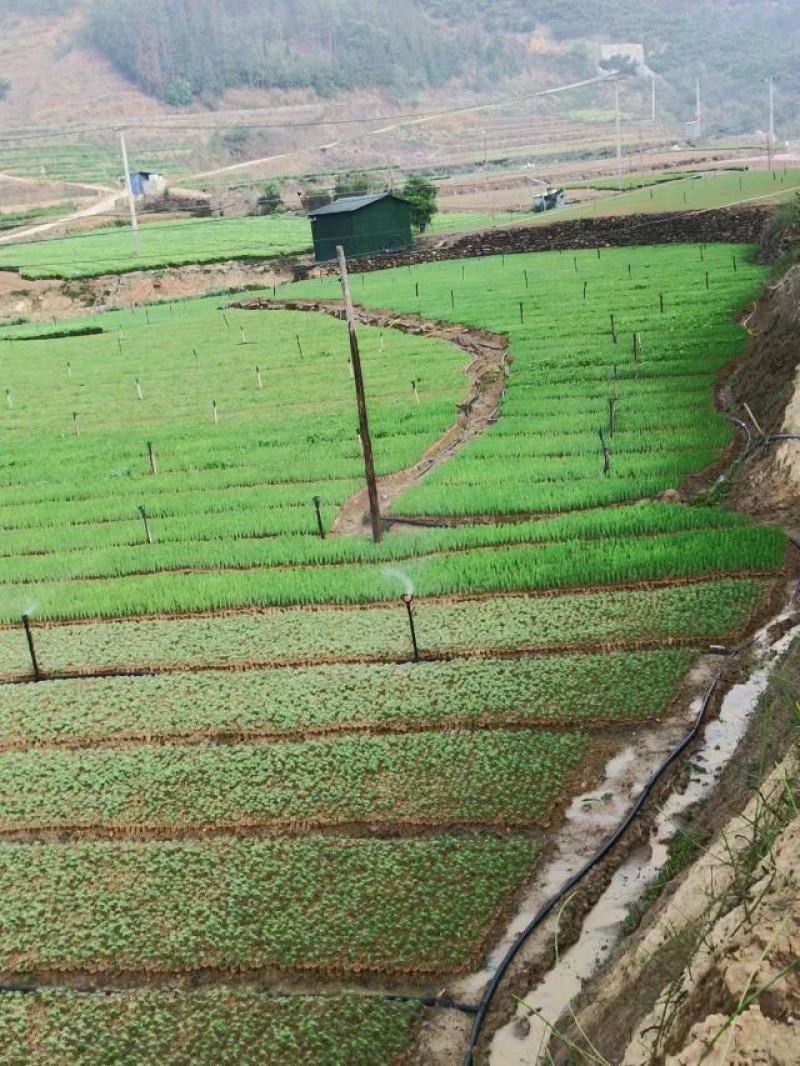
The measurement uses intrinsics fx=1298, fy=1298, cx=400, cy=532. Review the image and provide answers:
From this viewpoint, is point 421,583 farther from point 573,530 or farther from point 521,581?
point 573,530

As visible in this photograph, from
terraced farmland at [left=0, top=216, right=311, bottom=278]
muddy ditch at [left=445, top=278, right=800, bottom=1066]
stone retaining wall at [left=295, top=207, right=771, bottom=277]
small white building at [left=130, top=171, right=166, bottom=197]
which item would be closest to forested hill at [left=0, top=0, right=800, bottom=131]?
small white building at [left=130, top=171, right=166, bottom=197]

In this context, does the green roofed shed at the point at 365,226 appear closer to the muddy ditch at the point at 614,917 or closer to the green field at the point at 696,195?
the green field at the point at 696,195

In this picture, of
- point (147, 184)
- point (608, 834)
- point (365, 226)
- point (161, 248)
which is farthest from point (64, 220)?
point (608, 834)

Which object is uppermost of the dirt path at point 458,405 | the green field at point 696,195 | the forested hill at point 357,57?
the forested hill at point 357,57

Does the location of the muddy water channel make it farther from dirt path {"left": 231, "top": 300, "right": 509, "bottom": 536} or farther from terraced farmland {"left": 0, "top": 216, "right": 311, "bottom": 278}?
terraced farmland {"left": 0, "top": 216, "right": 311, "bottom": 278}

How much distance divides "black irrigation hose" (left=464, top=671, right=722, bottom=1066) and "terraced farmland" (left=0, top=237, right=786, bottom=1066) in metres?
0.24

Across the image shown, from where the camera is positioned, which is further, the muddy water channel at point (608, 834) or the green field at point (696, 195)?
the green field at point (696, 195)

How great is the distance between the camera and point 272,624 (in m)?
15.5

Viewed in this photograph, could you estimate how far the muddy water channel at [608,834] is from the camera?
8156 millimetres

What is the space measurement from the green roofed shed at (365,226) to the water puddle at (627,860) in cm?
4294

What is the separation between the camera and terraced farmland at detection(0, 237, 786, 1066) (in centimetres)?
871

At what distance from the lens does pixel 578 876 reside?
9359mm

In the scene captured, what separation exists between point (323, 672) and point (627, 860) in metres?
4.81

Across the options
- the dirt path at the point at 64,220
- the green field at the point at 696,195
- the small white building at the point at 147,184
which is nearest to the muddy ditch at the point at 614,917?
the green field at the point at 696,195
